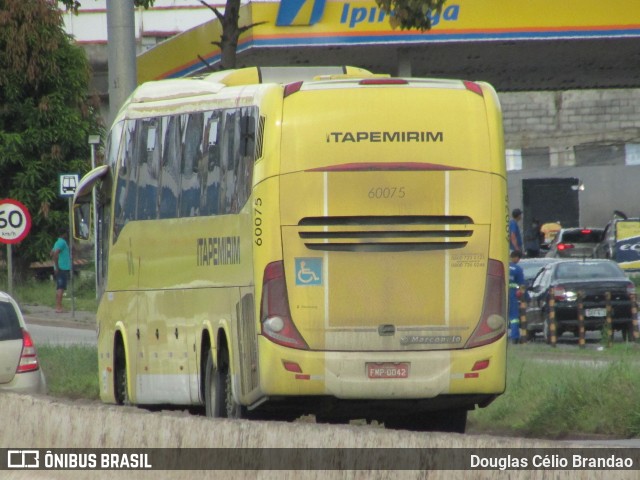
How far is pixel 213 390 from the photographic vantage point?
15680mm

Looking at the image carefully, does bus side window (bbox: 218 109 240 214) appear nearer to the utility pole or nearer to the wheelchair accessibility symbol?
the wheelchair accessibility symbol

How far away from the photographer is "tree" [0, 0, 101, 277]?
47375 millimetres

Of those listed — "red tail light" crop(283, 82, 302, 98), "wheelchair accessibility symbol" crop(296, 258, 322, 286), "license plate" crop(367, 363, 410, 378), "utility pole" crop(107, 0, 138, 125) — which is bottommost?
"license plate" crop(367, 363, 410, 378)

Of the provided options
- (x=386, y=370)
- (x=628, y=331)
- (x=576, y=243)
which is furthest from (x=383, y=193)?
(x=576, y=243)

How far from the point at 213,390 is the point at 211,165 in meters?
2.11

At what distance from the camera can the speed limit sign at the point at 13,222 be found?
27.7 meters

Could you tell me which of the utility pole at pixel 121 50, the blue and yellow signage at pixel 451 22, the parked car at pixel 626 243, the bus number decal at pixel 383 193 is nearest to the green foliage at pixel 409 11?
the bus number decal at pixel 383 193

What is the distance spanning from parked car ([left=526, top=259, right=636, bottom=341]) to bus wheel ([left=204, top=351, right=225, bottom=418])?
44.5 ft

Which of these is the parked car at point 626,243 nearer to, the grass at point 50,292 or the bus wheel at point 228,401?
the grass at point 50,292

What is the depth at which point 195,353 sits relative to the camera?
16266 millimetres

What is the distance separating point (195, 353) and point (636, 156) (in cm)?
4569

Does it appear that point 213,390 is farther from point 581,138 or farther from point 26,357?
point 581,138

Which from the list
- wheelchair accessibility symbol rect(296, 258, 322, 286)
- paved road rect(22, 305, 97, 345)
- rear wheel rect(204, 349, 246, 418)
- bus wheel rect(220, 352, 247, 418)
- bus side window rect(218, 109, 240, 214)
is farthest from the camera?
paved road rect(22, 305, 97, 345)

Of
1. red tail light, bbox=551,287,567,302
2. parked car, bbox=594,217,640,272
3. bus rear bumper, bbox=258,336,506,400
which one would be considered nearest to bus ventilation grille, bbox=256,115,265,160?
bus rear bumper, bbox=258,336,506,400
